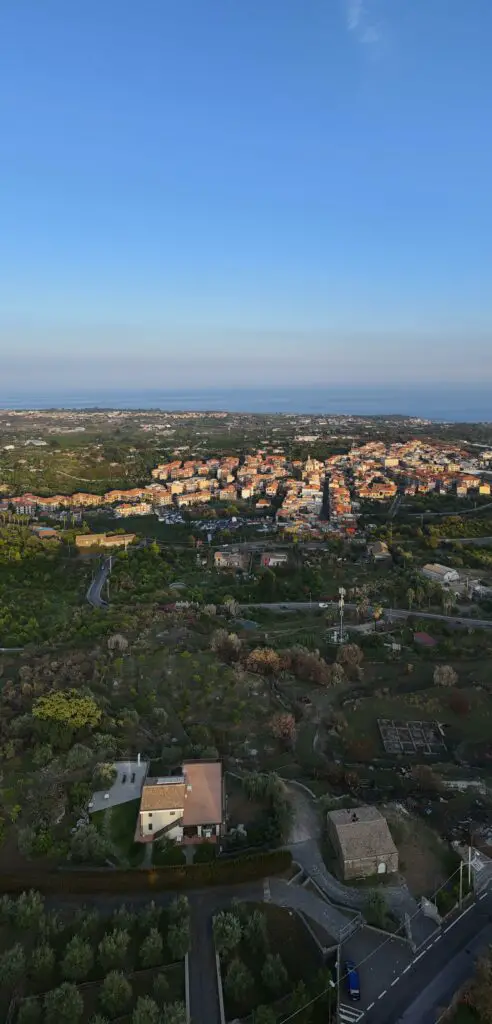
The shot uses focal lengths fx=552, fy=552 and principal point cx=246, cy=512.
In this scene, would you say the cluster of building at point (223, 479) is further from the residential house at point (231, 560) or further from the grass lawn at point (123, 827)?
the grass lawn at point (123, 827)

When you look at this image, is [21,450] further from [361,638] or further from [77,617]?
[361,638]

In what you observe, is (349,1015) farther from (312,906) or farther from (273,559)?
(273,559)

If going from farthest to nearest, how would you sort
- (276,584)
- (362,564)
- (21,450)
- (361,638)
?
(21,450) < (362,564) < (276,584) < (361,638)

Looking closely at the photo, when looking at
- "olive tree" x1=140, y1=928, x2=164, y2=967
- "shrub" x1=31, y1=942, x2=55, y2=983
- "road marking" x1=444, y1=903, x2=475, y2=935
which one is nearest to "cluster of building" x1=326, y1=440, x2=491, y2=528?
"road marking" x1=444, y1=903, x2=475, y2=935

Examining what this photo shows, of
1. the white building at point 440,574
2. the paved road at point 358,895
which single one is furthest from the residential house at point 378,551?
the paved road at point 358,895

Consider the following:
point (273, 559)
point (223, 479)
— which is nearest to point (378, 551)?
point (273, 559)

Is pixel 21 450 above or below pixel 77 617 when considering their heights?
above

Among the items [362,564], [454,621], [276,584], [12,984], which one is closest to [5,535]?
[276,584]

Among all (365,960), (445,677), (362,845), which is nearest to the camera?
(365,960)
